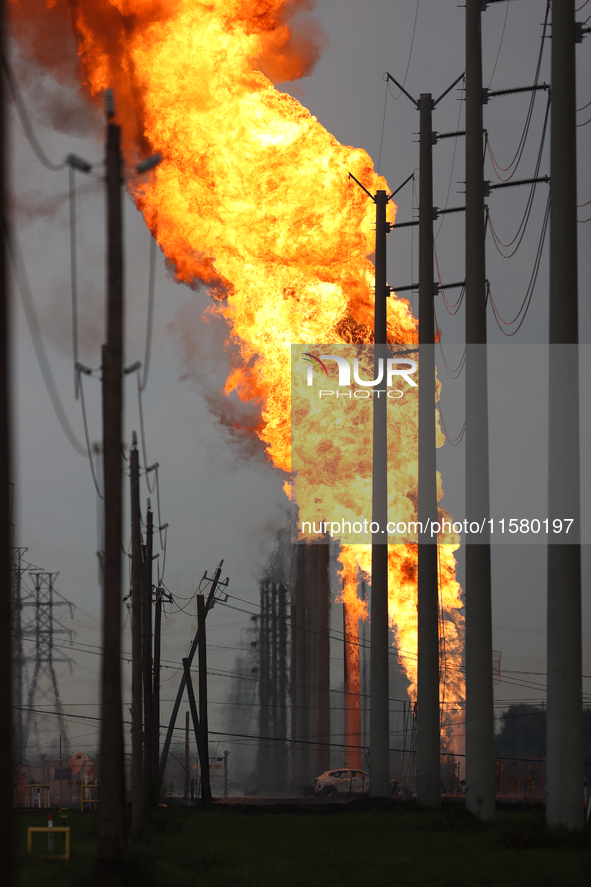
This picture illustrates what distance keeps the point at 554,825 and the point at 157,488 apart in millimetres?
26560

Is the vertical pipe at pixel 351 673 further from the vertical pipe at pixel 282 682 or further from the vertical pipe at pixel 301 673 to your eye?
the vertical pipe at pixel 282 682

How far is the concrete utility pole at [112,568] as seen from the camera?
15.2 m

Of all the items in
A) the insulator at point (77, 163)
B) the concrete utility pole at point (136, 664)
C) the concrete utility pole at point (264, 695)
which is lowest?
the concrete utility pole at point (264, 695)

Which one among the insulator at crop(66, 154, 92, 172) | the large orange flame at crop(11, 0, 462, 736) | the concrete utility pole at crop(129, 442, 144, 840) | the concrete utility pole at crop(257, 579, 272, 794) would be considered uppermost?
the large orange flame at crop(11, 0, 462, 736)

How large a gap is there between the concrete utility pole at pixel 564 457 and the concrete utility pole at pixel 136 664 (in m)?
12.2

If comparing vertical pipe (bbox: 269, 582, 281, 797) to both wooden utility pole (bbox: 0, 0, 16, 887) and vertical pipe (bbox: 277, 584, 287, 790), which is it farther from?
→ wooden utility pole (bbox: 0, 0, 16, 887)

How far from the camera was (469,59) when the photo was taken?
100ft

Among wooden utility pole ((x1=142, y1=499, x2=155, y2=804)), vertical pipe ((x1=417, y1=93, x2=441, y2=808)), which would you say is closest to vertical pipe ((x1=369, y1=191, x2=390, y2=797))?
vertical pipe ((x1=417, y1=93, x2=441, y2=808))

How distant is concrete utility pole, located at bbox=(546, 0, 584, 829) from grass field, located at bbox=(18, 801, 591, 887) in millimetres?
1473

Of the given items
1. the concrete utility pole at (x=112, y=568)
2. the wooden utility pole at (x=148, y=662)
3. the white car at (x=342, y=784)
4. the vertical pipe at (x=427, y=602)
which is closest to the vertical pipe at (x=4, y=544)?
A: the concrete utility pole at (x=112, y=568)

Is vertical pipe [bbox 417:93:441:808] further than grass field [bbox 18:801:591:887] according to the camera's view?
Yes

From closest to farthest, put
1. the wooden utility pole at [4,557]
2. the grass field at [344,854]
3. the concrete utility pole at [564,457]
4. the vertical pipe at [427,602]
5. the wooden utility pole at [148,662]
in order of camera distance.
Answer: the wooden utility pole at [4,557]
the grass field at [344,854]
the concrete utility pole at [564,457]
the vertical pipe at [427,602]
the wooden utility pole at [148,662]

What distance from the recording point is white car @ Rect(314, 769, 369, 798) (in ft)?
207

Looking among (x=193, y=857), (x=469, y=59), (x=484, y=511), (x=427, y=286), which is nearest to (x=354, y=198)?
(x=427, y=286)
